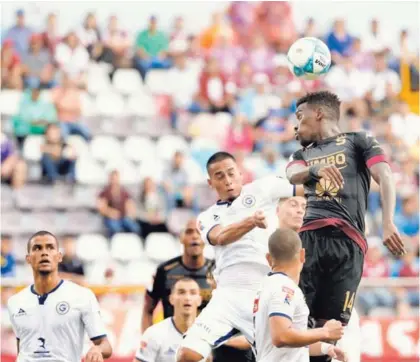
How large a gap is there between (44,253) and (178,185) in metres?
9.28

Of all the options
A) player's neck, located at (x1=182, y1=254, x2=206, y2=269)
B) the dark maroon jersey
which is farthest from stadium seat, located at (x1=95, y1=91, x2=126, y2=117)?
the dark maroon jersey

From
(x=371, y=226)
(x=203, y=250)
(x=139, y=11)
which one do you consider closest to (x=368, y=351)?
(x=371, y=226)

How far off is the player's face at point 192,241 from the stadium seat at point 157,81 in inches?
378

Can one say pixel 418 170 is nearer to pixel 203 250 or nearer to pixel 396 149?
pixel 396 149

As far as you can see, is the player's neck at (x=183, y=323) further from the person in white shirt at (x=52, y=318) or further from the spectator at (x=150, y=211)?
the spectator at (x=150, y=211)

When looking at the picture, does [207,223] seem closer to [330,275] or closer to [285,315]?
[330,275]

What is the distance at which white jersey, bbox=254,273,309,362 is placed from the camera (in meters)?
7.82

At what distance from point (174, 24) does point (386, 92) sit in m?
4.15

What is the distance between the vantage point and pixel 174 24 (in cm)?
2261

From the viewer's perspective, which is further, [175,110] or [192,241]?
[175,110]

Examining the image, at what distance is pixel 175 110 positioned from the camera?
20.6 m

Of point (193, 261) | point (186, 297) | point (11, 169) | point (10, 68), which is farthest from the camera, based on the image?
point (10, 68)

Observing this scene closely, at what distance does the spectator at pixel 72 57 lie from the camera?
20.7 m

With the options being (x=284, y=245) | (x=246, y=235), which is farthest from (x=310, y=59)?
(x=284, y=245)
